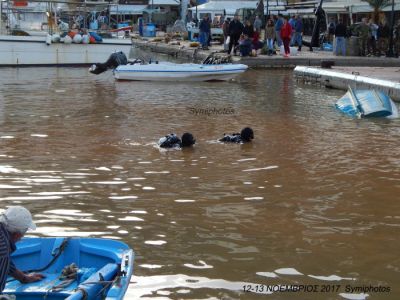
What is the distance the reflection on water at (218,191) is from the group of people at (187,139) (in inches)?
8.8

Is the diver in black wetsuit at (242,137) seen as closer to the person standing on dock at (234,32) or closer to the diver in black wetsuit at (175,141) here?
the diver in black wetsuit at (175,141)

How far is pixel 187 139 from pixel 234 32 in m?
19.5

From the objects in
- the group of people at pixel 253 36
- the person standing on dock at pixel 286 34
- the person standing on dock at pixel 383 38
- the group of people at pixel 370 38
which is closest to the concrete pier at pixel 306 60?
the person standing on dock at pixel 286 34

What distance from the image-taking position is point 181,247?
25.7 feet

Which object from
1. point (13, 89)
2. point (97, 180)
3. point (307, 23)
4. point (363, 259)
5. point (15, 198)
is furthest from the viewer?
point (307, 23)

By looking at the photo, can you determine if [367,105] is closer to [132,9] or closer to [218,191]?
[218,191]

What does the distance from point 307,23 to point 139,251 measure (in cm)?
4203

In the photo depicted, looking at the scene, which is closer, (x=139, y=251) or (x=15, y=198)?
(x=139, y=251)

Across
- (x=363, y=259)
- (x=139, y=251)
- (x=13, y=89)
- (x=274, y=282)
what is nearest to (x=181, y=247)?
(x=139, y=251)

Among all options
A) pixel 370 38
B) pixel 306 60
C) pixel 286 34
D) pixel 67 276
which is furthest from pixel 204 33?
pixel 67 276

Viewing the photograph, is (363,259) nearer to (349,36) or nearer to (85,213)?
(85,213)

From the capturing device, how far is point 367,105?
57.6 ft

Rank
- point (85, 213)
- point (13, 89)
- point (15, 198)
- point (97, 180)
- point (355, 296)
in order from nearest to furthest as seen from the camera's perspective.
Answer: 1. point (355, 296)
2. point (85, 213)
3. point (15, 198)
4. point (97, 180)
5. point (13, 89)

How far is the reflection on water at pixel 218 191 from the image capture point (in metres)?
7.25
